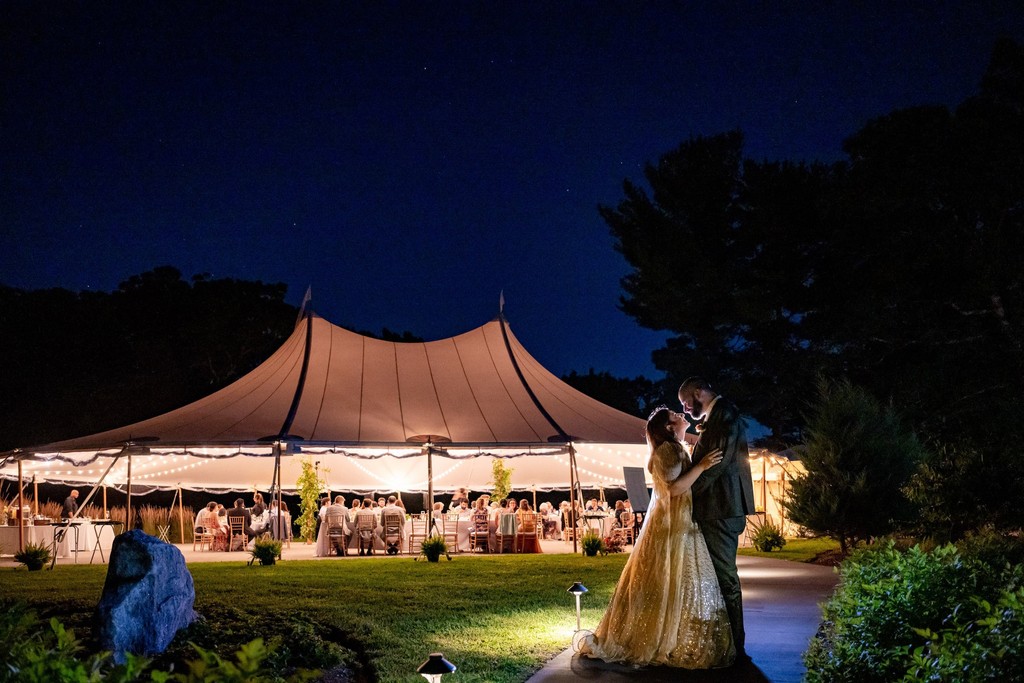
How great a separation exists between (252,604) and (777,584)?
506 centimetres

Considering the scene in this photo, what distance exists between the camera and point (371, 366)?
1722cm

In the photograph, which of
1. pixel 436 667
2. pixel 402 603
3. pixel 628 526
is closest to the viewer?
pixel 436 667

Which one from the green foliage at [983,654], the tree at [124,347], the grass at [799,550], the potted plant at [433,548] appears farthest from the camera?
the tree at [124,347]

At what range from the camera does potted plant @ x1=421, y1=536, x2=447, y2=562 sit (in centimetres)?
1398

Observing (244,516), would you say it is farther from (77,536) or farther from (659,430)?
(659,430)

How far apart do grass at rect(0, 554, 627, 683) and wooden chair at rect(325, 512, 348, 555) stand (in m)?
1.63

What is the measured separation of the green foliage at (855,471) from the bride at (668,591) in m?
6.12

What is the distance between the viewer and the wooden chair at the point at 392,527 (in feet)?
52.3

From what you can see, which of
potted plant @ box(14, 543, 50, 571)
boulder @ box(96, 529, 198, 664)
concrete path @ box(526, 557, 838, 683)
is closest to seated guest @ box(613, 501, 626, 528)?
concrete path @ box(526, 557, 838, 683)

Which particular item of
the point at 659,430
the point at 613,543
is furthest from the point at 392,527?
the point at 659,430

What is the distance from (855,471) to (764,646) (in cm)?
558

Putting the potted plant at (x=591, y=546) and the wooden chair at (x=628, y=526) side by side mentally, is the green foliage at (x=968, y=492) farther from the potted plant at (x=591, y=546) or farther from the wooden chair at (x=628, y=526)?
the wooden chair at (x=628, y=526)

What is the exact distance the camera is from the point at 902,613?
13.9 ft

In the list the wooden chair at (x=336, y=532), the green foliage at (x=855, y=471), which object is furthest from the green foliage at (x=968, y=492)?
the wooden chair at (x=336, y=532)
